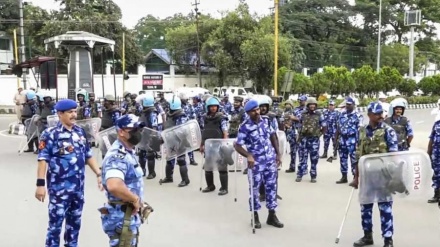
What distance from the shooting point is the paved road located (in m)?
6.09

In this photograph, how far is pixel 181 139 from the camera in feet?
29.8

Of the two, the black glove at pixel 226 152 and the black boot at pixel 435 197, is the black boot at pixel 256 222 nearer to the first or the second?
the black glove at pixel 226 152

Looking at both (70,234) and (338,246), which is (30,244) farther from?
(338,246)

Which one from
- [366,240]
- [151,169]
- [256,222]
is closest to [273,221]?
[256,222]

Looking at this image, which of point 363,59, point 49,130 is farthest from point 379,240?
point 363,59

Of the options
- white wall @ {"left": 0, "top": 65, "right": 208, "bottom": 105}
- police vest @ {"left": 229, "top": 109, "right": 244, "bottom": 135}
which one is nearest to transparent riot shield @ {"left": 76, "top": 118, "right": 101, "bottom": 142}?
police vest @ {"left": 229, "top": 109, "right": 244, "bottom": 135}

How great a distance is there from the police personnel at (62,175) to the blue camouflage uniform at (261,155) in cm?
227

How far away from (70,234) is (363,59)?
58.1m

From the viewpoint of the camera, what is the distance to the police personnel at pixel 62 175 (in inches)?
193

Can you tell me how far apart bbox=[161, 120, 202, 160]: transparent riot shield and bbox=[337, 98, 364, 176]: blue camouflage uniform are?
2759mm

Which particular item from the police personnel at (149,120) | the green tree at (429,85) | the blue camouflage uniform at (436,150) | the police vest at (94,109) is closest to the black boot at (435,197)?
the blue camouflage uniform at (436,150)

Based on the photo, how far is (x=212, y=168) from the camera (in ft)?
28.1

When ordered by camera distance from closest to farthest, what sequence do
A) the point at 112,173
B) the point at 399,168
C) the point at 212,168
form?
the point at 112,173, the point at 399,168, the point at 212,168

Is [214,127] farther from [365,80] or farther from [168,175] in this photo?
[365,80]
